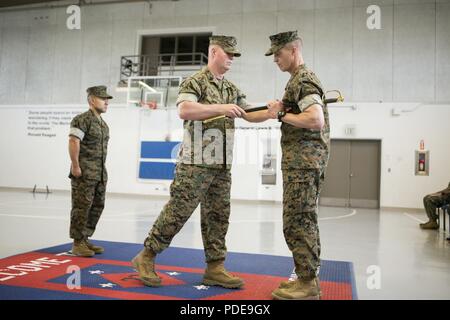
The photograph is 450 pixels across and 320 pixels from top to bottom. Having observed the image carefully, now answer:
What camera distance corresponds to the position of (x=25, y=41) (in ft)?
→ 47.5

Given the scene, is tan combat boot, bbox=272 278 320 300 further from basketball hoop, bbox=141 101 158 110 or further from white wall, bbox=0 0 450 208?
basketball hoop, bbox=141 101 158 110

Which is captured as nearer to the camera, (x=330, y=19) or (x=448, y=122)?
(x=448, y=122)

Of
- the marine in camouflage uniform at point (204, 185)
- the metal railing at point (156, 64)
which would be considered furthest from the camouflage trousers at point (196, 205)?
the metal railing at point (156, 64)

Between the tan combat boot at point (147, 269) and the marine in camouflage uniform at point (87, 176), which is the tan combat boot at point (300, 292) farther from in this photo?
the marine in camouflage uniform at point (87, 176)

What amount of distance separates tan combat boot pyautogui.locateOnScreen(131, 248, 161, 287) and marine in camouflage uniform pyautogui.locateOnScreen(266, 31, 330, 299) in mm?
866

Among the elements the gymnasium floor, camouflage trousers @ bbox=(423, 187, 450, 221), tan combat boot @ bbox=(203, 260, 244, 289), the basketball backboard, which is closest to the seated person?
camouflage trousers @ bbox=(423, 187, 450, 221)

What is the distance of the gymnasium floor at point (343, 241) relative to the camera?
3.12 metres

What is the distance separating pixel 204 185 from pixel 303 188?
720mm

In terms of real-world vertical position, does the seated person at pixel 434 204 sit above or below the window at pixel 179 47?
below

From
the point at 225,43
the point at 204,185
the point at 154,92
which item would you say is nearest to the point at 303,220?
the point at 204,185

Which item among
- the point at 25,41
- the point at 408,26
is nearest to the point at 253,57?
the point at 408,26

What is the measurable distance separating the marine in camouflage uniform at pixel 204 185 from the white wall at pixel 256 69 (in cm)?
904
